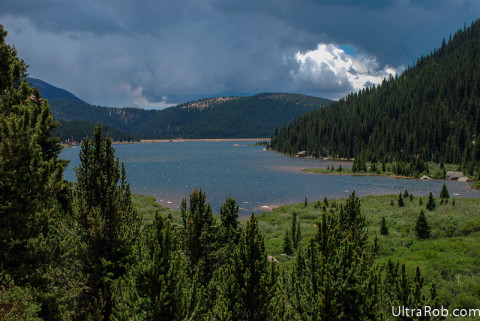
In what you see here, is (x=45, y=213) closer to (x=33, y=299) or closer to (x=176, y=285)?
(x=33, y=299)

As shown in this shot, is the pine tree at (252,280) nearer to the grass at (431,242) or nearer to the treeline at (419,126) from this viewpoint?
the grass at (431,242)

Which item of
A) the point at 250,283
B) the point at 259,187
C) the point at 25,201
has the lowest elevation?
the point at 259,187

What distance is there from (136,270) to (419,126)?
167581 mm

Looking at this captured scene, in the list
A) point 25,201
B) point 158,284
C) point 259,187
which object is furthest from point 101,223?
point 259,187

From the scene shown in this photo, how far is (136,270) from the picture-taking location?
28.0ft

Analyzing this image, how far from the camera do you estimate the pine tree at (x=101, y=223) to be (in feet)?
42.6

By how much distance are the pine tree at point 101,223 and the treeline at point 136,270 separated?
0.06 m

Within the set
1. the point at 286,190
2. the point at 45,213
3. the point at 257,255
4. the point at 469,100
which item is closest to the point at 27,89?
the point at 45,213

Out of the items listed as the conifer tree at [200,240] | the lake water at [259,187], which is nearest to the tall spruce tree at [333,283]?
the conifer tree at [200,240]

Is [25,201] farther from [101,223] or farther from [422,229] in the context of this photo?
[422,229]

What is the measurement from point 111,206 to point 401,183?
301 ft

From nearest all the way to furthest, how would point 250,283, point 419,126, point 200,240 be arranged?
point 250,283, point 200,240, point 419,126

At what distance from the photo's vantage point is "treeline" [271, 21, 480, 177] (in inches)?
5079

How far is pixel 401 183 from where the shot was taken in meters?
88.0
